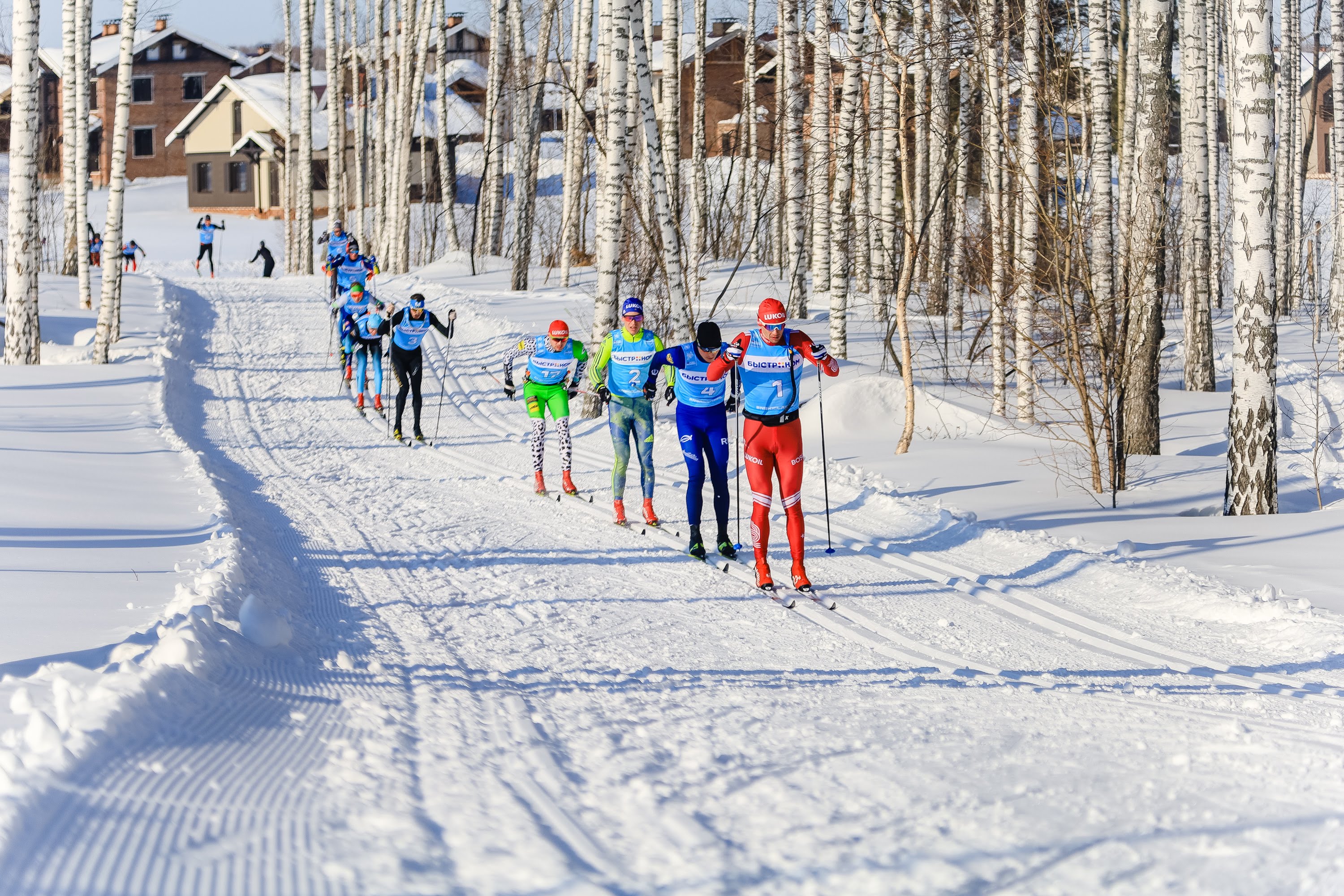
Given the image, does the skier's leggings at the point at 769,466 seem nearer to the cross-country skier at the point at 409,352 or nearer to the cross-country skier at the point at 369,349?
the cross-country skier at the point at 409,352

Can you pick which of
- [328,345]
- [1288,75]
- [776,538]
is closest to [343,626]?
[776,538]

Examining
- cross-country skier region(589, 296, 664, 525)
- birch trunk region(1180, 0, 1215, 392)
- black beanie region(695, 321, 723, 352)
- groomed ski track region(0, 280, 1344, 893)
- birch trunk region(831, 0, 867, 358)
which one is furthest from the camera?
birch trunk region(1180, 0, 1215, 392)

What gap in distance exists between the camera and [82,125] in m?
22.4

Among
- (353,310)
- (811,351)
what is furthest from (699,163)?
(811,351)

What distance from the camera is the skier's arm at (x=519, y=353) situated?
1270 centimetres

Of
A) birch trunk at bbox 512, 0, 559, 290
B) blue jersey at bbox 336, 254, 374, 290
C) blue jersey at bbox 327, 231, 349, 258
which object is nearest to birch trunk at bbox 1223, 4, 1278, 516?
blue jersey at bbox 336, 254, 374, 290

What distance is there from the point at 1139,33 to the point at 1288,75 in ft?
71.1

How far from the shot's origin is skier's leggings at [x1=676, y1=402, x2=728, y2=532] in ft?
31.2

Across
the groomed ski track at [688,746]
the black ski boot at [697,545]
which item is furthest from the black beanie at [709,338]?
the groomed ski track at [688,746]

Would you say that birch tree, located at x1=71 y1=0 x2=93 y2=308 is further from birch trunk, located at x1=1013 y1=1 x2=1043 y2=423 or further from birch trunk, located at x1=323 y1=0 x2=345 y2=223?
birch trunk, located at x1=1013 y1=1 x2=1043 y2=423

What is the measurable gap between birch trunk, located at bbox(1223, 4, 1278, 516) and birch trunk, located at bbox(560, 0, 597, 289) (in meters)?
17.1

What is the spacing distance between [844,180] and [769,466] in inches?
478

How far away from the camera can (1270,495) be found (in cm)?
1039

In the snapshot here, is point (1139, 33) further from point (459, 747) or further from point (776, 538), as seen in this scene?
point (459, 747)
